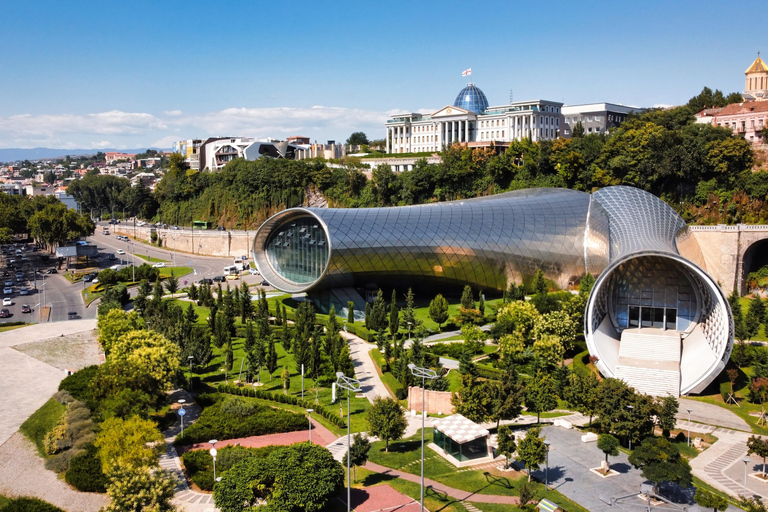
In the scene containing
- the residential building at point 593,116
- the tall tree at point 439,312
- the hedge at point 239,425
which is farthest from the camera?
the residential building at point 593,116

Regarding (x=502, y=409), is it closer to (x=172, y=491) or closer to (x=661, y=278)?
(x=172, y=491)

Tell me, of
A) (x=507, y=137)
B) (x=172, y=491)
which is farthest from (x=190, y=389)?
(x=507, y=137)

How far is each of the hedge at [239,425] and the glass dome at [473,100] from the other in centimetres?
9082

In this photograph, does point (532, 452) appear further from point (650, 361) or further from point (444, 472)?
point (650, 361)

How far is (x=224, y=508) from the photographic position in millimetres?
24312

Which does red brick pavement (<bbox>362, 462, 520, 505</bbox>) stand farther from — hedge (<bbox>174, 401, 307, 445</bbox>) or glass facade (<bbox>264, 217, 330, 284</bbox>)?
glass facade (<bbox>264, 217, 330, 284</bbox>)

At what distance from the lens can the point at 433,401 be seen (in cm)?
3638

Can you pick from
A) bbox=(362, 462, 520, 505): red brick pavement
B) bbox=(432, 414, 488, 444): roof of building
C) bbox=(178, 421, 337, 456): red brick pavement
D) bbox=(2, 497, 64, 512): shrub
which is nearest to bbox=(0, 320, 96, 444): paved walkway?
bbox=(2, 497, 64, 512): shrub

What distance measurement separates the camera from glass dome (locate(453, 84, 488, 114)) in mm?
117125

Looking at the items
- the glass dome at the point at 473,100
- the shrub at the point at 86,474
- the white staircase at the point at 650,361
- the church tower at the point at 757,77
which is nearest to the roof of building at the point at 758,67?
the church tower at the point at 757,77

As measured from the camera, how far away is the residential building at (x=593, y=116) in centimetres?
11069

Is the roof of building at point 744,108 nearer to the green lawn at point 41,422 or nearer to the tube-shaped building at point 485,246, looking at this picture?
the tube-shaped building at point 485,246

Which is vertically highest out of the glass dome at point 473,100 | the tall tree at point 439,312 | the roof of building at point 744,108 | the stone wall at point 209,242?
the glass dome at point 473,100

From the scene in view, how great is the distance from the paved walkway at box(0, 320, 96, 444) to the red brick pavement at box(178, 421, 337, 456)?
9.24 meters
